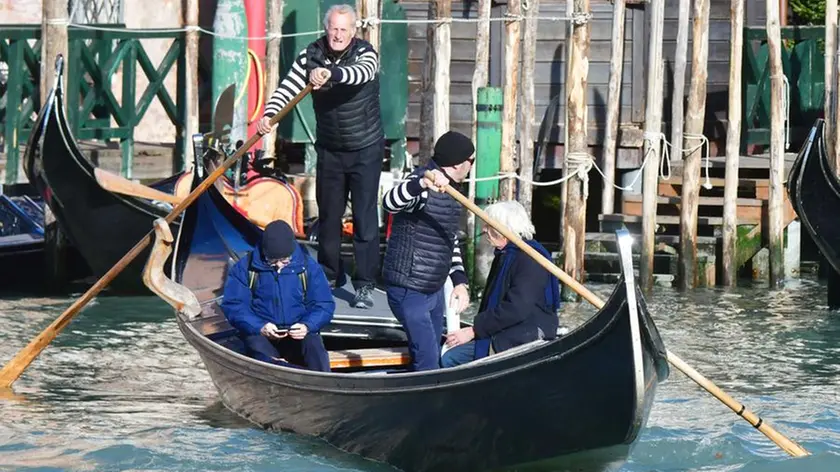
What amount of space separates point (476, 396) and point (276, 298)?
47.9 inches

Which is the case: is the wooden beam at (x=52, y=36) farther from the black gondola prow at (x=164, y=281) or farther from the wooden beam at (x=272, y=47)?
the black gondola prow at (x=164, y=281)

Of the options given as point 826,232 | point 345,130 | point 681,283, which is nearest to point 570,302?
point 681,283

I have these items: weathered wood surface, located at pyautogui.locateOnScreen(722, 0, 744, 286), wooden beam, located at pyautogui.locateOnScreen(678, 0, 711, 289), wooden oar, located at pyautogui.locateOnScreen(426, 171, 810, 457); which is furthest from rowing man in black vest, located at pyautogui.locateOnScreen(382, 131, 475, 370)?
weathered wood surface, located at pyautogui.locateOnScreen(722, 0, 744, 286)

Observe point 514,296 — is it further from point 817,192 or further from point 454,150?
point 817,192

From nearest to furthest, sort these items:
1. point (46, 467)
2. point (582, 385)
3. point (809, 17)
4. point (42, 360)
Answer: point (582, 385), point (46, 467), point (42, 360), point (809, 17)

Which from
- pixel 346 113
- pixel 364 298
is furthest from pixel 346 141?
pixel 364 298

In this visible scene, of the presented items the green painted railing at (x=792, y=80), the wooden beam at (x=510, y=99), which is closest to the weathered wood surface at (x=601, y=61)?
the green painted railing at (x=792, y=80)

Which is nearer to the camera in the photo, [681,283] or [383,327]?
[383,327]

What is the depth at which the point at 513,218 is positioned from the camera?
5.61 metres

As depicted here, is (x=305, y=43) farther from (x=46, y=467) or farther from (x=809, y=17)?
(x=46, y=467)

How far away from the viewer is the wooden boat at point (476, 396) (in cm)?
498

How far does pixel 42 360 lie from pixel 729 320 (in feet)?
11.2

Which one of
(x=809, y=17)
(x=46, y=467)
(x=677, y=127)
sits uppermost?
(x=809, y=17)

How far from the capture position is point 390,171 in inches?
419
